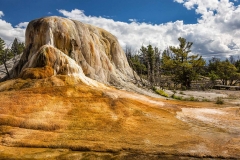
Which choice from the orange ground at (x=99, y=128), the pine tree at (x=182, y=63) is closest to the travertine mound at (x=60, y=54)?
the orange ground at (x=99, y=128)

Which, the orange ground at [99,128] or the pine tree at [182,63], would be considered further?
the pine tree at [182,63]

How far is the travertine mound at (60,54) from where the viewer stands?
1235 cm

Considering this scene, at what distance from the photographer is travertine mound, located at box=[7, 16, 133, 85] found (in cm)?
1235

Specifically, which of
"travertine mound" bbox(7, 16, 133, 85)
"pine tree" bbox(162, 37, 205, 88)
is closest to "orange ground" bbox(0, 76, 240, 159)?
"travertine mound" bbox(7, 16, 133, 85)

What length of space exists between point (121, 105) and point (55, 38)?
8693 millimetres

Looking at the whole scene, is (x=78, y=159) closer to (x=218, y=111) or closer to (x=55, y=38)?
(x=218, y=111)

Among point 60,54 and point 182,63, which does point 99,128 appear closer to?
point 60,54

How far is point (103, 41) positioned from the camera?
76.8ft

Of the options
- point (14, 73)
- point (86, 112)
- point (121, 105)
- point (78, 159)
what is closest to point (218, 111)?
point (121, 105)

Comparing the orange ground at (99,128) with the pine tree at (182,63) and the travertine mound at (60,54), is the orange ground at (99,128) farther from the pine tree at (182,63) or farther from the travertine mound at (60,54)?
the pine tree at (182,63)

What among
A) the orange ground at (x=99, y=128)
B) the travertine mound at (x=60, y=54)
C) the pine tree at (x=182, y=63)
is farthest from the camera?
the pine tree at (x=182, y=63)

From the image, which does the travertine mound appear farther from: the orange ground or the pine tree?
the pine tree

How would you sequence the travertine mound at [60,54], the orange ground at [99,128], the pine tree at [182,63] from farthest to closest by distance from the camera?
1. the pine tree at [182,63]
2. the travertine mound at [60,54]
3. the orange ground at [99,128]

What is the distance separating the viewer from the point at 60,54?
1284 cm
